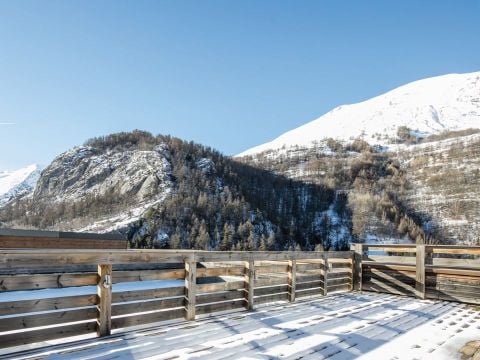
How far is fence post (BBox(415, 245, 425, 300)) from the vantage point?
8.32 metres

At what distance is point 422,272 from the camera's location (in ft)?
27.5

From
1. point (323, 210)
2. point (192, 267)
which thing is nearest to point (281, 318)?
point (192, 267)

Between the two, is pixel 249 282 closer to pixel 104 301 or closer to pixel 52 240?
pixel 104 301

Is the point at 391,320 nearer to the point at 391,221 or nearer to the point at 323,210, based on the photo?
the point at 391,221

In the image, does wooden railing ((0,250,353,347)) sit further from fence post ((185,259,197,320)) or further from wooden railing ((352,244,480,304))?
wooden railing ((352,244,480,304))

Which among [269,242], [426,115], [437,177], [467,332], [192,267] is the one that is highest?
[426,115]

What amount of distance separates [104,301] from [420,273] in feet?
22.6

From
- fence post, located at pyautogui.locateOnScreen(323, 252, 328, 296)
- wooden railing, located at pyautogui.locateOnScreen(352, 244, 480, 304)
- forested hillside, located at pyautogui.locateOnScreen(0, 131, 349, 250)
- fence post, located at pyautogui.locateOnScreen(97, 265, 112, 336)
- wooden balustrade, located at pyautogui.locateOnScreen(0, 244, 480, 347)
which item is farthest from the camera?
forested hillside, located at pyautogui.locateOnScreen(0, 131, 349, 250)

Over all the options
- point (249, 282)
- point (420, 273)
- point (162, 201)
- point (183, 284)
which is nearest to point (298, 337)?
point (249, 282)

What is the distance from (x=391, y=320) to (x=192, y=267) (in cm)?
321

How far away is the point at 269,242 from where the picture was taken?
80.9m

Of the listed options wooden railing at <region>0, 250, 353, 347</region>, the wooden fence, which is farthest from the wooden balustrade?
the wooden fence

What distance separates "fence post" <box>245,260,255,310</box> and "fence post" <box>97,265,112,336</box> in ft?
8.15

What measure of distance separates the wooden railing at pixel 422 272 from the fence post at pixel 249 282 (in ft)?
13.0
